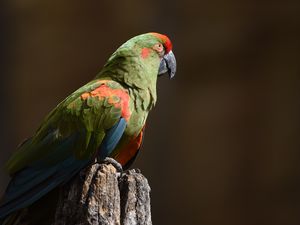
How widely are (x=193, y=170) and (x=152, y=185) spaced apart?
35 cm

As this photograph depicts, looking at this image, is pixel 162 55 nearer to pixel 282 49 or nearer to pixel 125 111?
pixel 125 111

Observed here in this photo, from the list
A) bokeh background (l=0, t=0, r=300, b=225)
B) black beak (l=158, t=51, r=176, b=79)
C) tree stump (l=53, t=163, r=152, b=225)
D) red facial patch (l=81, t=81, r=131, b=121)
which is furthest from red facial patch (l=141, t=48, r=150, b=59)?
bokeh background (l=0, t=0, r=300, b=225)

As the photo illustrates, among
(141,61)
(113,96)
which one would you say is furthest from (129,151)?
(141,61)

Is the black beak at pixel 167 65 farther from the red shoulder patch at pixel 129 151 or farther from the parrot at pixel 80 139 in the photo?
the red shoulder patch at pixel 129 151

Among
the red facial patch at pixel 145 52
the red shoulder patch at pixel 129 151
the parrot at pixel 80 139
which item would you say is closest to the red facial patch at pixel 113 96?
the parrot at pixel 80 139

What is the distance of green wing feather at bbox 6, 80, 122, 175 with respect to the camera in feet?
12.0

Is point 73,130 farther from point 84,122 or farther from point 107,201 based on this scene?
point 107,201

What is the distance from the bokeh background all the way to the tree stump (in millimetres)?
3380

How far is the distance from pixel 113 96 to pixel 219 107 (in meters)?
3.15

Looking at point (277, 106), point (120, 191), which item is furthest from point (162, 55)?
point (277, 106)

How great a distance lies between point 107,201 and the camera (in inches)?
125

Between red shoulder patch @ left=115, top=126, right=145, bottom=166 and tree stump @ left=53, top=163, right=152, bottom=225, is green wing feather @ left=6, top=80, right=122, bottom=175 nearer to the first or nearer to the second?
red shoulder patch @ left=115, top=126, right=145, bottom=166

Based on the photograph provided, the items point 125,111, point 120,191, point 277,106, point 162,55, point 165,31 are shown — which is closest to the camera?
point 120,191

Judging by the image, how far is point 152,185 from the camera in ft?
22.9
